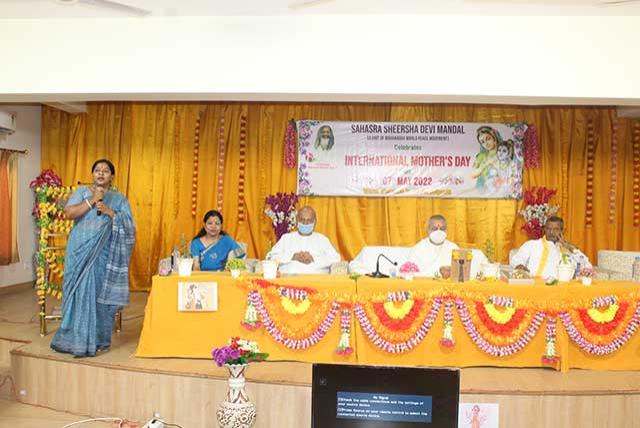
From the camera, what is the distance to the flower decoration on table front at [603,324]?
13.3ft

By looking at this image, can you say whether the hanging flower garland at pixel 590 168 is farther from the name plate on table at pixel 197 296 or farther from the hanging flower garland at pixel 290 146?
the name plate on table at pixel 197 296

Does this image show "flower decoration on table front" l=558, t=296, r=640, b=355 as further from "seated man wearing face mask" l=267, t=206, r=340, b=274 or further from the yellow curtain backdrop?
the yellow curtain backdrop

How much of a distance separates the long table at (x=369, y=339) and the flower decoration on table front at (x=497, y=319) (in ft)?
0.11

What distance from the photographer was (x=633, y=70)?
4.31 meters

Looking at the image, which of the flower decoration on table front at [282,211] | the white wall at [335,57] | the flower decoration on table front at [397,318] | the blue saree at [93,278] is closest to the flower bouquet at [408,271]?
the flower decoration on table front at [397,318]

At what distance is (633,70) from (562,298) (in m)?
1.77

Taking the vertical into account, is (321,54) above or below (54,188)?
above

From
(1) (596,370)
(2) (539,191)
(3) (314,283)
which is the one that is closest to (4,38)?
(3) (314,283)

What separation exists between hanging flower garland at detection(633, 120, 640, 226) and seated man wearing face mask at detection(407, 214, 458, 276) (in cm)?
311

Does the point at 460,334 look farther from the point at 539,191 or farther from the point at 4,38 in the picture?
the point at 4,38

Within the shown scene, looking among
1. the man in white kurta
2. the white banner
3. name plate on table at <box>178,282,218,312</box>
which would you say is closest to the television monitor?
name plate on table at <box>178,282,218,312</box>

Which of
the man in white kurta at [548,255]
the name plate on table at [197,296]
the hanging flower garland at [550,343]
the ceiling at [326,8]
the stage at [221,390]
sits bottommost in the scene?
the stage at [221,390]

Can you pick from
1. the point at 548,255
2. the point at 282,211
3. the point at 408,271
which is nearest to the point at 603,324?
the point at 548,255

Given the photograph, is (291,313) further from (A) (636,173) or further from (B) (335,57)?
(A) (636,173)
